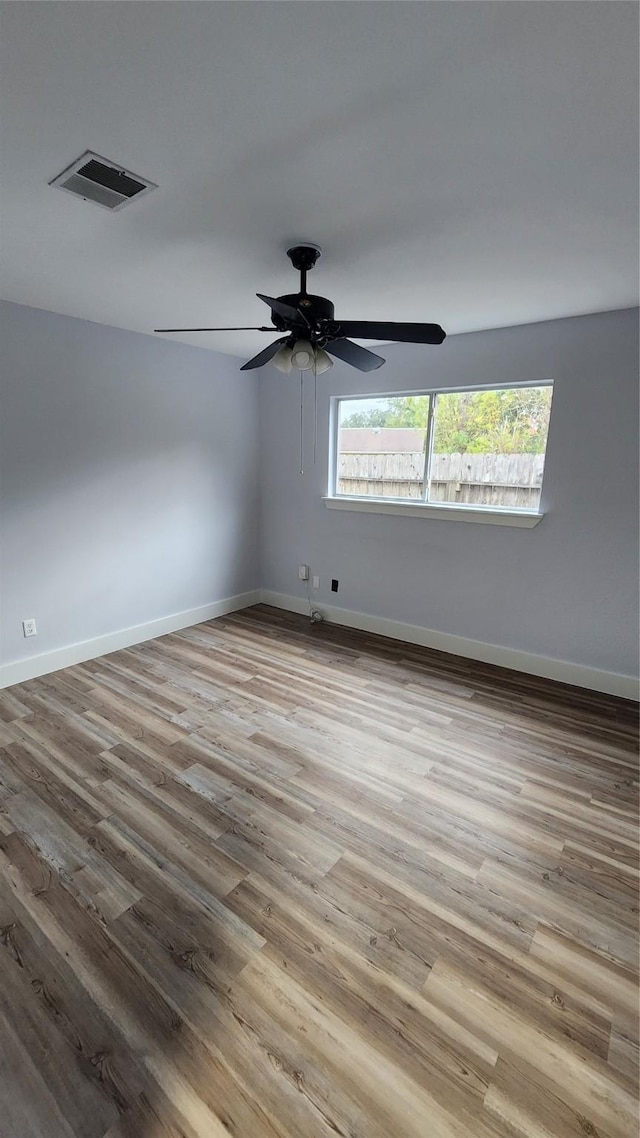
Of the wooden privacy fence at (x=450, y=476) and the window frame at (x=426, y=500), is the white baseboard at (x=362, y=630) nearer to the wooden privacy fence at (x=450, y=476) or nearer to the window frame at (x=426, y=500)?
the window frame at (x=426, y=500)

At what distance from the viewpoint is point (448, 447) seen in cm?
368

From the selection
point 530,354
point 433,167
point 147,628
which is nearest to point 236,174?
point 433,167

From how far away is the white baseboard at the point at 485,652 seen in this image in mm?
3195

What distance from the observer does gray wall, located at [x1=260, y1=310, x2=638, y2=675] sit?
298cm

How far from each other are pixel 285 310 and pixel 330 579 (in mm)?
2846

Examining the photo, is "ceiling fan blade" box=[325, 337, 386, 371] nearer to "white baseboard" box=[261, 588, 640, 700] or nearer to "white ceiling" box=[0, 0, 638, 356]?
"white ceiling" box=[0, 0, 638, 356]

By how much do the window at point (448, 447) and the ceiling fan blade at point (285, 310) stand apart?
1920 millimetres

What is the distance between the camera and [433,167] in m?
1.50

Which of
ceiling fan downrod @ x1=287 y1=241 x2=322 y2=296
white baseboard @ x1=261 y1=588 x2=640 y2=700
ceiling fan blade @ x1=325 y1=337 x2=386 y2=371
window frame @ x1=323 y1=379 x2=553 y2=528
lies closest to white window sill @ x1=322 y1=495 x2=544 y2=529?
window frame @ x1=323 y1=379 x2=553 y2=528

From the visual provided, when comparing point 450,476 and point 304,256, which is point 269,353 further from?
point 450,476

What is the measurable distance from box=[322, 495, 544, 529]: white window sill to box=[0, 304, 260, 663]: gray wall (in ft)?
3.80

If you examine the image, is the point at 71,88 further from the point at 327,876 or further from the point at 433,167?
the point at 327,876

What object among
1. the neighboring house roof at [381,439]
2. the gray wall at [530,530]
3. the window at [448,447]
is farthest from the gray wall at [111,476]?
the window at [448,447]

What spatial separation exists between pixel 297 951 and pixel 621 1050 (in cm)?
93
